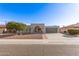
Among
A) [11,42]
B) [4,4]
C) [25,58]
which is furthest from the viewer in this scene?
[11,42]

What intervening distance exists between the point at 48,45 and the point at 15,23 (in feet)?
3.13

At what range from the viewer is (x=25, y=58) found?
14.3 ft

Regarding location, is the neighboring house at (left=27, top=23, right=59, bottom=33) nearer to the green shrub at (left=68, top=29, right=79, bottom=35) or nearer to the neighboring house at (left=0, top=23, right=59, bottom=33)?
the neighboring house at (left=0, top=23, right=59, bottom=33)

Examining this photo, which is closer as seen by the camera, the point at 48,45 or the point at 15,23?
the point at 15,23

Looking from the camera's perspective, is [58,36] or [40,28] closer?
[40,28]

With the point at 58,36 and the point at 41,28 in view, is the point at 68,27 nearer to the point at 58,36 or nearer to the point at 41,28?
the point at 58,36

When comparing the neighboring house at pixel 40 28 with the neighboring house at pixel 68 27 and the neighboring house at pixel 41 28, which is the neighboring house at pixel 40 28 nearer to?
the neighboring house at pixel 41 28

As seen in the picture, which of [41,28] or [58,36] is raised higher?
[41,28]

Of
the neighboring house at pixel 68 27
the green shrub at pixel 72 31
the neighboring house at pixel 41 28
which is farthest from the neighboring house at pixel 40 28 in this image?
the green shrub at pixel 72 31

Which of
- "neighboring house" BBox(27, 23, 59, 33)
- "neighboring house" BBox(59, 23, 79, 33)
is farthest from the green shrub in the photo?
"neighboring house" BBox(27, 23, 59, 33)

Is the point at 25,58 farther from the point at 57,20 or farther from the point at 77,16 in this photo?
the point at 77,16

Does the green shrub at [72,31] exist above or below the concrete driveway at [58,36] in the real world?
above

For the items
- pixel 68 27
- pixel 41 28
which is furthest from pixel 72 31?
pixel 41 28

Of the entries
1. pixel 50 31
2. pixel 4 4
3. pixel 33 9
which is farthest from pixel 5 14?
pixel 50 31
